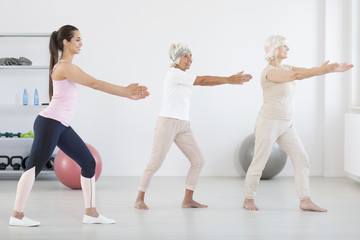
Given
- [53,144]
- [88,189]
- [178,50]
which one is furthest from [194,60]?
[53,144]

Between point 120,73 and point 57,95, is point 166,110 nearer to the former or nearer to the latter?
point 57,95

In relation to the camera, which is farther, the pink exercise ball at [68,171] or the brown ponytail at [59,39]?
the pink exercise ball at [68,171]

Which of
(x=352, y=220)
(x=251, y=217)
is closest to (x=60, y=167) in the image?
(x=251, y=217)

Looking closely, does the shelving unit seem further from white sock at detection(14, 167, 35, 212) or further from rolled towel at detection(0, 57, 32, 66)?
white sock at detection(14, 167, 35, 212)

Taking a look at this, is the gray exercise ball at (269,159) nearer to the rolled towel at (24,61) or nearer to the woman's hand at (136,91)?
the rolled towel at (24,61)

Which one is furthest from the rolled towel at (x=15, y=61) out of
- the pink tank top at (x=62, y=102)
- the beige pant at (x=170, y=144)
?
the pink tank top at (x=62, y=102)

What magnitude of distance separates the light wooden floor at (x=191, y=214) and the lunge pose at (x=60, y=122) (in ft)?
0.93

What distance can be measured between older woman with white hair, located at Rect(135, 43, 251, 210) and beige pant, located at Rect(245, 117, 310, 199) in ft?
1.33

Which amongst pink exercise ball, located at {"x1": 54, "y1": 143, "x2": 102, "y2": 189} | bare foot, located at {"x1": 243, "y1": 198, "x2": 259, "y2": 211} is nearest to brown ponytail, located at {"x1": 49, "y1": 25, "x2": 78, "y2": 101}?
bare foot, located at {"x1": 243, "y1": 198, "x2": 259, "y2": 211}

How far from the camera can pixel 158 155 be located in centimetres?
457

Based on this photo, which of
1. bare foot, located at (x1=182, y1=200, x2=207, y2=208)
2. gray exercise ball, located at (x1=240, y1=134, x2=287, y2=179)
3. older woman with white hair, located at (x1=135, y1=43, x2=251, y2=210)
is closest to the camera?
older woman with white hair, located at (x1=135, y1=43, x2=251, y2=210)

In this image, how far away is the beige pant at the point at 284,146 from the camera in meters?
4.53

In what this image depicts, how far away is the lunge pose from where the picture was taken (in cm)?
373

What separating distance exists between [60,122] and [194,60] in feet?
11.9
